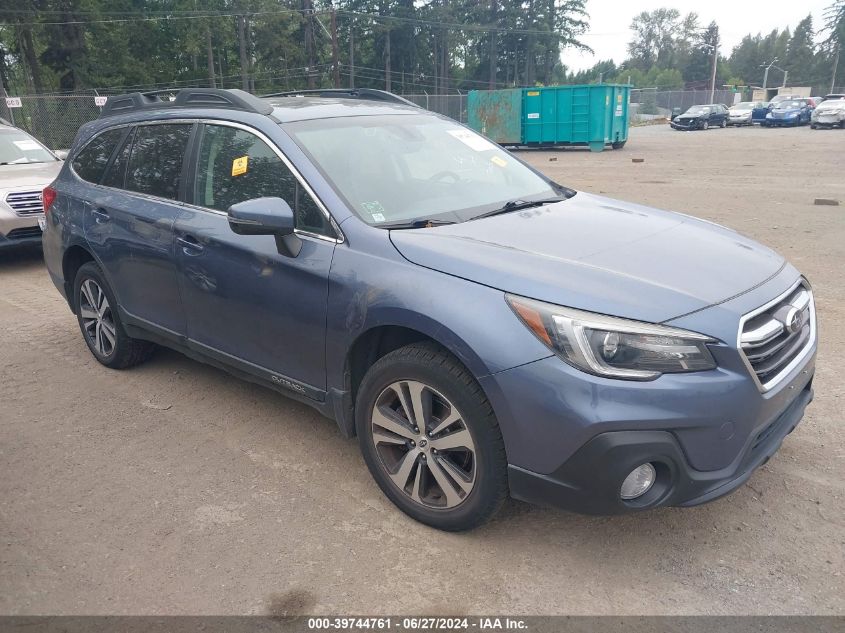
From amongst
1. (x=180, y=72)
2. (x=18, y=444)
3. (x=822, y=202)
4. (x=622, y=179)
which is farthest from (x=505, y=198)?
(x=180, y=72)

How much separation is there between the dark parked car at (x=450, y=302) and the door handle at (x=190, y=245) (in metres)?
0.01

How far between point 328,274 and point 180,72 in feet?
200

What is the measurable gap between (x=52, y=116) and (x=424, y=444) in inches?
914

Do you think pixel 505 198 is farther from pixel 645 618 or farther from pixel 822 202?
pixel 822 202

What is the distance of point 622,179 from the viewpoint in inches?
629

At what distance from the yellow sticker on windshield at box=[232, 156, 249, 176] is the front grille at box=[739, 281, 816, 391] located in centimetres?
250

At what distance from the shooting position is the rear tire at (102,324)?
15.3 feet

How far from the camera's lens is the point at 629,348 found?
2.40 m

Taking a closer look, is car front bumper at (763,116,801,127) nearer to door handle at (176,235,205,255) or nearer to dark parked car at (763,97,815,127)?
dark parked car at (763,97,815,127)

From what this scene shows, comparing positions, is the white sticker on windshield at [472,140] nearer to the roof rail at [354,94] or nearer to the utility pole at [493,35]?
the roof rail at [354,94]

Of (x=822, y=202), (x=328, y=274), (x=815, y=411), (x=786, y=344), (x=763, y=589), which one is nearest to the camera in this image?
(x=763, y=589)

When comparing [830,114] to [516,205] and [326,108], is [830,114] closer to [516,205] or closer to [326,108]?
[516,205]

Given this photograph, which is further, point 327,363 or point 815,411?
point 815,411

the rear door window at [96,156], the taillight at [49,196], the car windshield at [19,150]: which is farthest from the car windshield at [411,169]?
the car windshield at [19,150]
